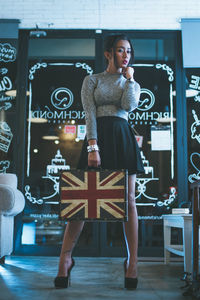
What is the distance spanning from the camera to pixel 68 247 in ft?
7.11

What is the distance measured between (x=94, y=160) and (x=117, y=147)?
171 mm

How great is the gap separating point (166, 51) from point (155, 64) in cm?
21

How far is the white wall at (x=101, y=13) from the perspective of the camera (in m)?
4.50

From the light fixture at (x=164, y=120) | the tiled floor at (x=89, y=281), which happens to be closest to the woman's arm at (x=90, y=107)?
the tiled floor at (x=89, y=281)

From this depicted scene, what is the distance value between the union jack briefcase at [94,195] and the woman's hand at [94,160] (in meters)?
0.11

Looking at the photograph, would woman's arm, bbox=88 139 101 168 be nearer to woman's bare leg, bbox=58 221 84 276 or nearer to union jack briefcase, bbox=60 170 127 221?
union jack briefcase, bbox=60 170 127 221

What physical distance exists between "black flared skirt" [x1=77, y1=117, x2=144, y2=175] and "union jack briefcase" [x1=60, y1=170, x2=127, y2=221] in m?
0.17

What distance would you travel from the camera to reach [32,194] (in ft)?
13.9

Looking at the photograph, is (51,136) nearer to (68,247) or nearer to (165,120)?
(165,120)

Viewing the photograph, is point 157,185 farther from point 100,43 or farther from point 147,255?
point 100,43

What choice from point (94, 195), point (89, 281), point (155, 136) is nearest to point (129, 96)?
point (94, 195)

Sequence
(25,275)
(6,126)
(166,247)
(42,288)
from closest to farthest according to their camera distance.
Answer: (42,288) → (25,275) → (166,247) → (6,126)

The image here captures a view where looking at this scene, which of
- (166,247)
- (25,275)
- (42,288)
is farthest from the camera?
(166,247)

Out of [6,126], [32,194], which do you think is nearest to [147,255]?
[32,194]
